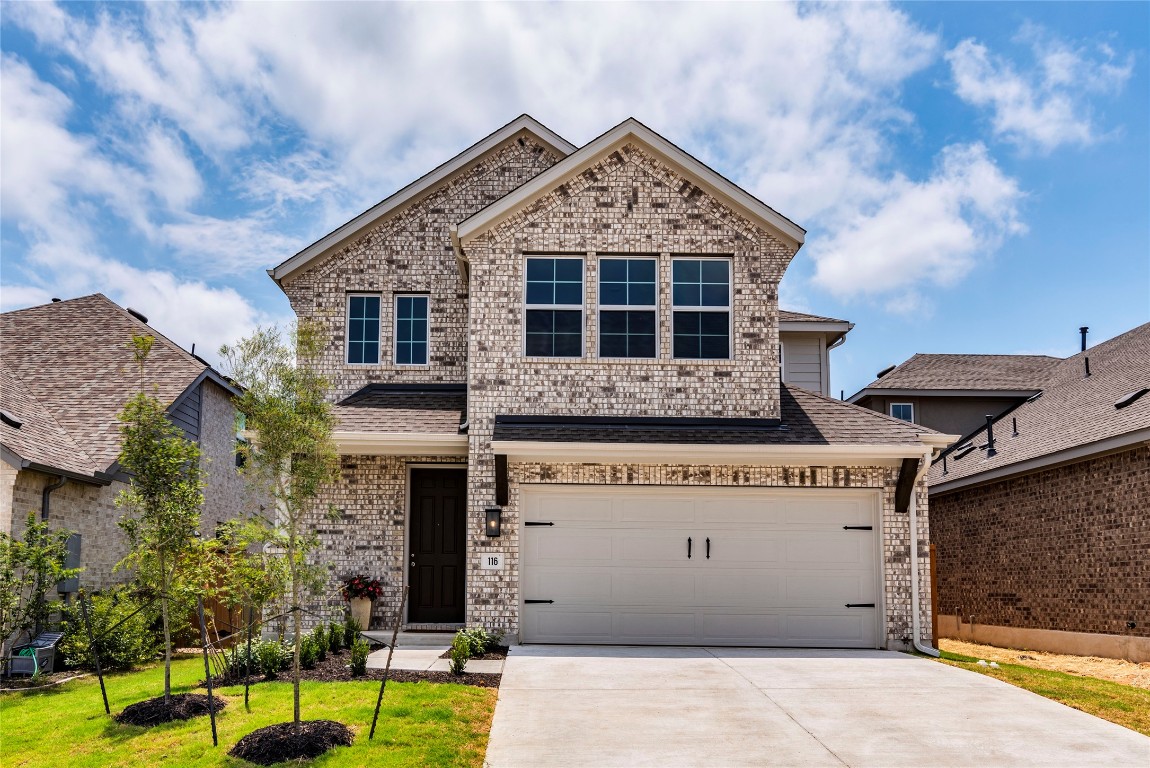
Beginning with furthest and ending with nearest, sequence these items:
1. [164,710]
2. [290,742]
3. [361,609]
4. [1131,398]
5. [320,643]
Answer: [1131,398] → [361,609] → [320,643] → [164,710] → [290,742]

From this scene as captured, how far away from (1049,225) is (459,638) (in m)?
13.0

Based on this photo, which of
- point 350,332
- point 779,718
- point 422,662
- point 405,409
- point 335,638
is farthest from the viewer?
point 350,332

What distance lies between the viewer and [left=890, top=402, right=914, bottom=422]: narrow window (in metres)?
22.2

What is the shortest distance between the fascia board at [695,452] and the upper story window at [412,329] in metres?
3.48

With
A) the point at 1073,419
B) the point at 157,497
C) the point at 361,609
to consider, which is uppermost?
the point at 1073,419

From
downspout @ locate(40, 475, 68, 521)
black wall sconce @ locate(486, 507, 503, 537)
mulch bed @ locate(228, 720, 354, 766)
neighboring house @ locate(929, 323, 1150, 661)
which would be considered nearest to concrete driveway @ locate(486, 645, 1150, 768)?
mulch bed @ locate(228, 720, 354, 766)

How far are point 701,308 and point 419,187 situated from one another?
5351mm

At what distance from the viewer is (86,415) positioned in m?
15.1

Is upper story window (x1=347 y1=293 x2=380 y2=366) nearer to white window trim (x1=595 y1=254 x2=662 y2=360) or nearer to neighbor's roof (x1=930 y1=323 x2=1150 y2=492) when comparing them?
white window trim (x1=595 y1=254 x2=662 y2=360)

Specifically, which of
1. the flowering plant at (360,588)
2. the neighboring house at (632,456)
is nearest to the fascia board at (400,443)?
the neighboring house at (632,456)

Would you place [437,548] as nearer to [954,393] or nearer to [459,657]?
[459,657]

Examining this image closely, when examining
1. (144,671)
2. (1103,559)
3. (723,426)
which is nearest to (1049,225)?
(1103,559)

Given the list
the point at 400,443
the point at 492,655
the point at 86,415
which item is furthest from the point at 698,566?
the point at 86,415

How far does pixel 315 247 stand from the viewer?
15.2 metres
